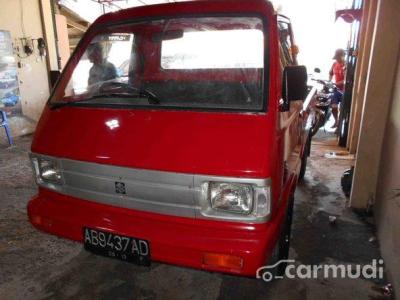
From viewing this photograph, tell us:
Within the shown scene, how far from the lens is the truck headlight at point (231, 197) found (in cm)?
183

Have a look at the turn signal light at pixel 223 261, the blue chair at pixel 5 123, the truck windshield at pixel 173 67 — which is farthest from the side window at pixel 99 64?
the blue chair at pixel 5 123

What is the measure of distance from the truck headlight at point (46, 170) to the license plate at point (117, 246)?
452mm

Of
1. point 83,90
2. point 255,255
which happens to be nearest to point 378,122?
point 255,255

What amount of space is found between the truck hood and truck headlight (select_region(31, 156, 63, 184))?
8 centimetres

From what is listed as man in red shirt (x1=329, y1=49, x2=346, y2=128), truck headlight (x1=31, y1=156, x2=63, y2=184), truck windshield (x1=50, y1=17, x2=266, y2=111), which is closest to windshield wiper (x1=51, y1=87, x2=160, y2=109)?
truck windshield (x1=50, y1=17, x2=266, y2=111)

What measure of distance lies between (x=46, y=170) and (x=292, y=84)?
181 centimetres

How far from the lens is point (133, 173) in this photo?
1955 mm

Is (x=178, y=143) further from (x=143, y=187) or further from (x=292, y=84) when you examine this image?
(x=292, y=84)

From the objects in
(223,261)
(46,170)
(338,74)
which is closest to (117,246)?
(223,261)

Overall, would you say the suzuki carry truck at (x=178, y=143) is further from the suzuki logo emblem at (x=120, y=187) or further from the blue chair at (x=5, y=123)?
the blue chair at (x=5, y=123)

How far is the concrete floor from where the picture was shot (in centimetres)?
247

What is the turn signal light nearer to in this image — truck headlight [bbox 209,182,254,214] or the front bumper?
the front bumper

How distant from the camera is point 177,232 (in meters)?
1.94

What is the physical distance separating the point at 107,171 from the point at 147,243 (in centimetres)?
50
